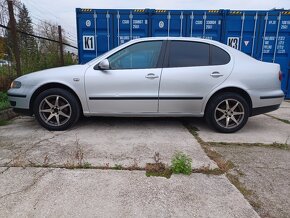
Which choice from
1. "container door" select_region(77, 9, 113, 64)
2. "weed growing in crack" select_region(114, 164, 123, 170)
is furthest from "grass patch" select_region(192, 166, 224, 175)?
"container door" select_region(77, 9, 113, 64)

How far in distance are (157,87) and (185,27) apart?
4.03 metres

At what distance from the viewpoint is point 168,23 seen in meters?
7.31

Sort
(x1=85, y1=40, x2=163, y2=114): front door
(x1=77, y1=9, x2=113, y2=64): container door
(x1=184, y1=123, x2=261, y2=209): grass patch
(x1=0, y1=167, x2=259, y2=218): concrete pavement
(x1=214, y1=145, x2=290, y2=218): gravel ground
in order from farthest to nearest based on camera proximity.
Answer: (x1=77, y1=9, x2=113, y2=64): container door < (x1=85, y1=40, x2=163, y2=114): front door < (x1=184, y1=123, x2=261, y2=209): grass patch < (x1=214, y1=145, x2=290, y2=218): gravel ground < (x1=0, y1=167, x2=259, y2=218): concrete pavement

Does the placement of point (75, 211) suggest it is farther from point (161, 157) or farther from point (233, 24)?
point (233, 24)

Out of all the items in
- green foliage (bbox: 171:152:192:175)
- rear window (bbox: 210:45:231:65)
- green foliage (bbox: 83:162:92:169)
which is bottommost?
green foliage (bbox: 83:162:92:169)

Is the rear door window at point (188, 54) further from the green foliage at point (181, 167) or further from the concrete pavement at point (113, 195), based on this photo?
the concrete pavement at point (113, 195)

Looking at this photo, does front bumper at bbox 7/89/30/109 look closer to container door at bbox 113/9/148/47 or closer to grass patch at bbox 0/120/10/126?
grass patch at bbox 0/120/10/126

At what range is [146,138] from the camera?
3844mm

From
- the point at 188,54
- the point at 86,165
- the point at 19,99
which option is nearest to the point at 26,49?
the point at 19,99

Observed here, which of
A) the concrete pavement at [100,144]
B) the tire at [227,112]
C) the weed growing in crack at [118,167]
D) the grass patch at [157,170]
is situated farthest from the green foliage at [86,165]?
the tire at [227,112]

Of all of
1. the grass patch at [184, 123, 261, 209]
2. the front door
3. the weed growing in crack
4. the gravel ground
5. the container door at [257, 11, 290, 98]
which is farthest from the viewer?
the container door at [257, 11, 290, 98]

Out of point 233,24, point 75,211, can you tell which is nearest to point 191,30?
point 233,24

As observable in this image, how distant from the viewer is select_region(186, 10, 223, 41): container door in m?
7.22

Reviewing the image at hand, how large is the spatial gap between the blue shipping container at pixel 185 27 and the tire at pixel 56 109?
12.0 feet
